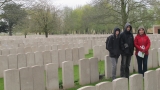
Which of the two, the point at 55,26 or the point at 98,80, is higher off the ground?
the point at 55,26

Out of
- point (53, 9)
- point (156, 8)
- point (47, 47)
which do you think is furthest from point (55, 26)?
point (47, 47)

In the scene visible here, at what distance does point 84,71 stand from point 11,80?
2008mm

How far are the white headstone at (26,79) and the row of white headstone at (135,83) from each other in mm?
2061

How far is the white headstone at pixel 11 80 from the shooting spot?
4557mm

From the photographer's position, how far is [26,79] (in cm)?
482

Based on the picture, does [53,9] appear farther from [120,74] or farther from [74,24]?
[120,74]

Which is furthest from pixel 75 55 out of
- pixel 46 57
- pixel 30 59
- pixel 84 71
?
pixel 84 71

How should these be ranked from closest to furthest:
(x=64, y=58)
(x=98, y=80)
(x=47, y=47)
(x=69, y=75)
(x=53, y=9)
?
(x=69, y=75) → (x=98, y=80) → (x=64, y=58) → (x=47, y=47) → (x=53, y=9)

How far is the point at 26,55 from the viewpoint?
7.25 metres

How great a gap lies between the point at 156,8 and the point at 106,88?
20.8m

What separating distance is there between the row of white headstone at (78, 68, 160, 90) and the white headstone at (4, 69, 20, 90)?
208 centimetres

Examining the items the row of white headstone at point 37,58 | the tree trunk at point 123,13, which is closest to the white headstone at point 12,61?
the row of white headstone at point 37,58

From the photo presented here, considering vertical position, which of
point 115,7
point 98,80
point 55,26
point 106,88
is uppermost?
point 115,7

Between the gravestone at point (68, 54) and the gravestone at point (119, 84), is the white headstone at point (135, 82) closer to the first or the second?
the gravestone at point (119, 84)
